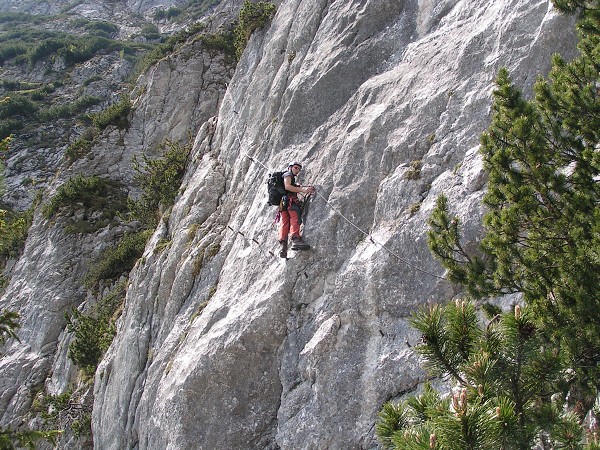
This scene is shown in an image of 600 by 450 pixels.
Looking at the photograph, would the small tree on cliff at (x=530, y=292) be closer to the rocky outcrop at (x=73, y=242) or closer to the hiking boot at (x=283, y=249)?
the hiking boot at (x=283, y=249)

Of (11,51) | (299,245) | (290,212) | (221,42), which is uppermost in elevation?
(11,51)

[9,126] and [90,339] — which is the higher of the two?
[9,126]

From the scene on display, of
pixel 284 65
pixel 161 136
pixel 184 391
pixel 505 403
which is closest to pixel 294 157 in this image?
pixel 284 65

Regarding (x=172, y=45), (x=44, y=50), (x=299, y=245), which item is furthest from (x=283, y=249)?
(x=44, y=50)

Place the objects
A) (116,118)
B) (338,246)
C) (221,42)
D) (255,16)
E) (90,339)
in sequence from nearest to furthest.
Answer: (338,246) < (90,339) < (255,16) < (221,42) < (116,118)

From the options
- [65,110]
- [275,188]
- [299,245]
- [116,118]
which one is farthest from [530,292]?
[65,110]

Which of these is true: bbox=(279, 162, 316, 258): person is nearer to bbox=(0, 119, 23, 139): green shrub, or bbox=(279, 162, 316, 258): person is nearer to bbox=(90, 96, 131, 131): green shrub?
bbox=(90, 96, 131, 131): green shrub

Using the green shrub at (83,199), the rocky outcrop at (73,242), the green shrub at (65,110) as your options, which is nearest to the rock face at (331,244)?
the rocky outcrop at (73,242)

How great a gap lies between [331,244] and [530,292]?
4.87m

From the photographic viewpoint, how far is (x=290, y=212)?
1048 centimetres

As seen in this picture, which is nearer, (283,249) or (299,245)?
(299,245)

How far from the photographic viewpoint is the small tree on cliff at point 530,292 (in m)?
3.77

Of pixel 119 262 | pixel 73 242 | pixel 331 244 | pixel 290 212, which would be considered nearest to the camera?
pixel 331 244

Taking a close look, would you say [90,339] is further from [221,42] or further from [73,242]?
[221,42]
